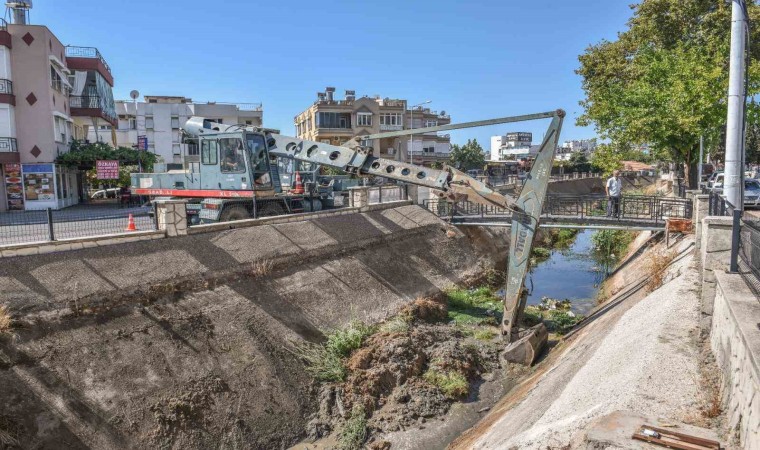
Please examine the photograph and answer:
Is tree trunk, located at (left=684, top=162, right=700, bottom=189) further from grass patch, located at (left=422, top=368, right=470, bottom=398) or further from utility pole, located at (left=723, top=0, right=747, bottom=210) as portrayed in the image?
grass patch, located at (left=422, top=368, right=470, bottom=398)

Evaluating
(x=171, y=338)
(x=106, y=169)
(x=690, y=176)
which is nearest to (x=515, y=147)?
(x=690, y=176)

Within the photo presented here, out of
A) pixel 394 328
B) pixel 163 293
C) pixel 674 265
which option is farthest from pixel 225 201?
pixel 674 265

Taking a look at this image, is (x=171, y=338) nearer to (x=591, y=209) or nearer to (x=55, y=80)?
(x=591, y=209)

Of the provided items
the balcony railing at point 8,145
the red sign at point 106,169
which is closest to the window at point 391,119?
the red sign at point 106,169

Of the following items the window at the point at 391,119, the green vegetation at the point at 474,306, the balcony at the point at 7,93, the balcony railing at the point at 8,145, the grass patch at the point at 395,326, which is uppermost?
the window at the point at 391,119

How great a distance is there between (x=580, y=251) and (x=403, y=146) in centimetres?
3461

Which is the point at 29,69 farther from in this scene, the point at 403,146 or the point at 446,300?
the point at 403,146

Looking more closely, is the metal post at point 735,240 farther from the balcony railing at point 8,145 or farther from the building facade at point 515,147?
the building facade at point 515,147

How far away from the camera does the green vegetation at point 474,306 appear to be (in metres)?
16.4

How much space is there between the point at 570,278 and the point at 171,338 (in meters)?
16.2

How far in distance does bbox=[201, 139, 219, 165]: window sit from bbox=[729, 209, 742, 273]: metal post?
48.0 feet

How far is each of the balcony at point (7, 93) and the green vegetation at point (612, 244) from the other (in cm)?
3038

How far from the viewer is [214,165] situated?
17.8 m

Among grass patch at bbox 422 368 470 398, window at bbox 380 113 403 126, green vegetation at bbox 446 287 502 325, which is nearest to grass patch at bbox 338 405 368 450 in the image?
grass patch at bbox 422 368 470 398
